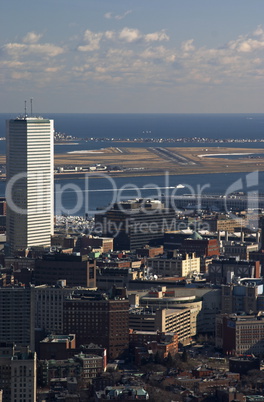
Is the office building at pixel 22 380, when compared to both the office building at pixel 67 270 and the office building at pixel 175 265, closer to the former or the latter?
→ the office building at pixel 67 270

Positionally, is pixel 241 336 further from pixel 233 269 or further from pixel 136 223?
pixel 136 223

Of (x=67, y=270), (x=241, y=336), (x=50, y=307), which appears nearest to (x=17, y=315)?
(x=50, y=307)

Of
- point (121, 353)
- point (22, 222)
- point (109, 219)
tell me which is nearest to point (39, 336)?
point (121, 353)

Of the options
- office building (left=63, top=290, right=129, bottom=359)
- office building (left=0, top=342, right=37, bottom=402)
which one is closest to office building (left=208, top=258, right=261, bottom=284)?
office building (left=63, top=290, right=129, bottom=359)

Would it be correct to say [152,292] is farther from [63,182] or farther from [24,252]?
[63,182]

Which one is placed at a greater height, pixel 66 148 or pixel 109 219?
pixel 66 148

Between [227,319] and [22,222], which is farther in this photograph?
[22,222]

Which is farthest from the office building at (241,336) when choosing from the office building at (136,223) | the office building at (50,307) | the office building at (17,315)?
the office building at (136,223)

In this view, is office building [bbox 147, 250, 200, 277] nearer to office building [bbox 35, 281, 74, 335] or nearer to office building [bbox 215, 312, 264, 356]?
office building [bbox 35, 281, 74, 335]
